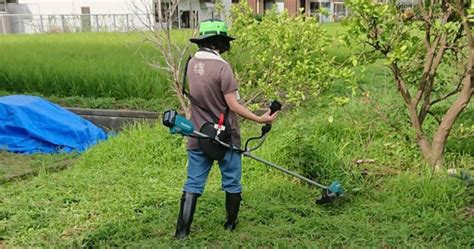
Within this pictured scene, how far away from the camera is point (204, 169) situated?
3.23 metres

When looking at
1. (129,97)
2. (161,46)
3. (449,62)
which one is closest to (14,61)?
(129,97)

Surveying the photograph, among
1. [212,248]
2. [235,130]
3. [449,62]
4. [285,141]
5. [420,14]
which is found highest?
[420,14]

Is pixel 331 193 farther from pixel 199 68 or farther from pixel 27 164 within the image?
pixel 27 164

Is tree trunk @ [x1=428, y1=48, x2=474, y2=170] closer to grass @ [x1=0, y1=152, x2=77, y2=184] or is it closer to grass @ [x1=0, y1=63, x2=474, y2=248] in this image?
grass @ [x1=0, y1=63, x2=474, y2=248]

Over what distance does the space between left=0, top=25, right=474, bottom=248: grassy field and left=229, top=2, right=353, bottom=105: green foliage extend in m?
0.44

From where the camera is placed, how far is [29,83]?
30.2ft

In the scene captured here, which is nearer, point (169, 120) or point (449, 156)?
point (169, 120)

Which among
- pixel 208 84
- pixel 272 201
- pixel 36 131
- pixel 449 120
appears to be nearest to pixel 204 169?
pixel 208 84

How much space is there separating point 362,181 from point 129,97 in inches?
202

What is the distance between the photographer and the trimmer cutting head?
143 inches

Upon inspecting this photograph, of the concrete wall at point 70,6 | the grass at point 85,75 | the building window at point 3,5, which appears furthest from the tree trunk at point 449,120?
the building window at point 3,5

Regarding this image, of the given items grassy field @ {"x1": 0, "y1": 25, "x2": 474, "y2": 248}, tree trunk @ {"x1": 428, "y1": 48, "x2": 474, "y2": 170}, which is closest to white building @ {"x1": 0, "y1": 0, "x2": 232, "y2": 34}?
grassy field @ {"x1": 0, "y1": 25, "x2": 474, "y2": 248}

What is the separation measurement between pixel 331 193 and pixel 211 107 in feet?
3.81

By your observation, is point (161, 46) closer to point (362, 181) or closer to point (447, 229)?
point (362, 181)
